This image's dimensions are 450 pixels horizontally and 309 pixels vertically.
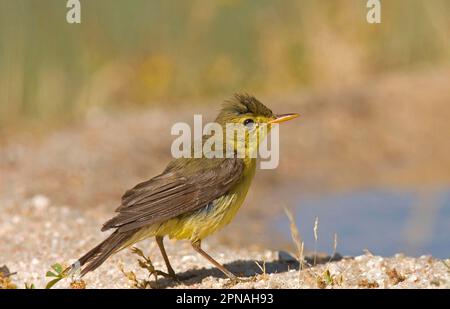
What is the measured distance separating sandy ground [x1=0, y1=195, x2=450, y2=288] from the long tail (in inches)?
18.3

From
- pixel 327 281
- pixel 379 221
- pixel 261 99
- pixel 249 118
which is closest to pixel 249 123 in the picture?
pixel 249 118

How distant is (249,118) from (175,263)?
4.46 ft

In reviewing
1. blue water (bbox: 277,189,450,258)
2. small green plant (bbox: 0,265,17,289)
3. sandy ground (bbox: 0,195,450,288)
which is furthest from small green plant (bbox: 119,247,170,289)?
blue water (bbox: 277,189,450,258)

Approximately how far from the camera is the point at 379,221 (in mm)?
10016

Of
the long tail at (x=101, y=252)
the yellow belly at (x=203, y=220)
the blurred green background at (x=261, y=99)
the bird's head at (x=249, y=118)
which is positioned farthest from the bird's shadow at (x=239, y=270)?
the blurred green background at (x=261, y=99)

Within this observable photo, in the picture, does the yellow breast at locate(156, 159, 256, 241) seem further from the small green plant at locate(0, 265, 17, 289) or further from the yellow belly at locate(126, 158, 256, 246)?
the small green plant at locate(0, 265, 17, 289)

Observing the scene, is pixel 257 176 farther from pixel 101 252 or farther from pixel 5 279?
pixel 101 252

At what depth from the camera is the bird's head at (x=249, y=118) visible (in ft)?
22.8

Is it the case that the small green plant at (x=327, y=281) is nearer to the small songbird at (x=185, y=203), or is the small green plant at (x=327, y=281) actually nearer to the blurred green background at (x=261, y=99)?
the small songbird at (x=185, y=203)

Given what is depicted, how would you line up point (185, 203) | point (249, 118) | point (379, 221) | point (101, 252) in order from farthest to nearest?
point (379, 221) < point (249, 118) < point (185, 203) < point (101, 252)

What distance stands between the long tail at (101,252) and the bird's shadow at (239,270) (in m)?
0.64

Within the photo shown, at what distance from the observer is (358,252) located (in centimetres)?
880
